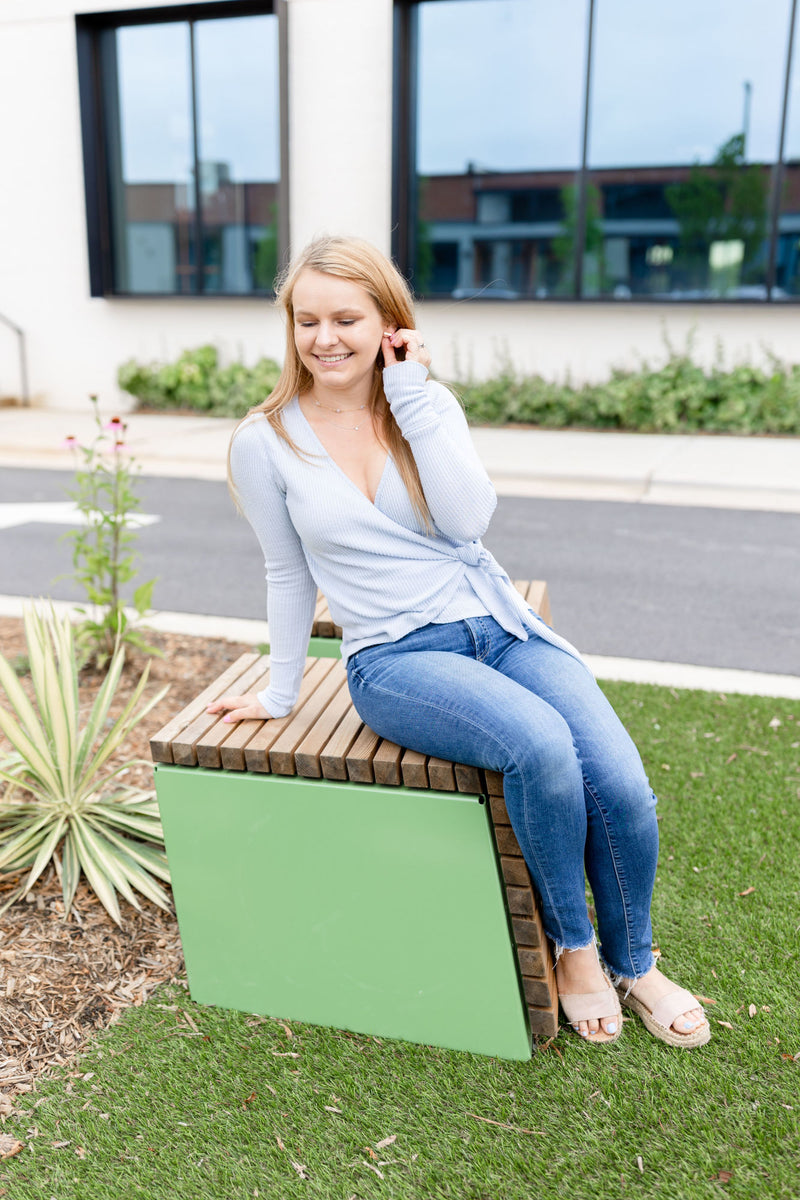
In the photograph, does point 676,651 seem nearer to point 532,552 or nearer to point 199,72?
point 532,552

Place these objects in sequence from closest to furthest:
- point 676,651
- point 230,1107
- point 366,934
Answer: point 230,1107, point 366,934, point 676,651

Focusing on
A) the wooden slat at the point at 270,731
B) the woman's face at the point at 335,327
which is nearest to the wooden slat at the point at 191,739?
the wooden slat at the point at 270,731

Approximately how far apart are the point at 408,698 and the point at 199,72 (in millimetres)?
13155

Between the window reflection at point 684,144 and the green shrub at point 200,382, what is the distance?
410 cm

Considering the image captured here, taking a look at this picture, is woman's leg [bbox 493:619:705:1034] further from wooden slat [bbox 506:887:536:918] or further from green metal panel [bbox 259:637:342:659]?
green metal panel [bbox 259:637:342:659]

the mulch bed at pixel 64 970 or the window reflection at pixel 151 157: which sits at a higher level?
the window reflection at pixel 151 157

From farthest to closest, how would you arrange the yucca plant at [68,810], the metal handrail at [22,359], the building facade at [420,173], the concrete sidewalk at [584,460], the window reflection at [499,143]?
the metal handrail at [22,359] < the window reflection at [499,143] < the building facade at [420,173] < the concrete sidewalk at [584,460] < the yucca plant at [68,810]

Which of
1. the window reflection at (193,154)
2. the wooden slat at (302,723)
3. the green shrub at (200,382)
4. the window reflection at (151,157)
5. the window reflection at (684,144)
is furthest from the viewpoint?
the window reflection at (151,157)

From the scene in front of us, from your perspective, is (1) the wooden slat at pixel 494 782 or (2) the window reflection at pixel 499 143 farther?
(2) the window reflection at pixel 499 143

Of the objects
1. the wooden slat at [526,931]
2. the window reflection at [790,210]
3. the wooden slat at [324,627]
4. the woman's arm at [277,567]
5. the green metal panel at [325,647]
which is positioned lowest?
the wooden slat at [526,931]

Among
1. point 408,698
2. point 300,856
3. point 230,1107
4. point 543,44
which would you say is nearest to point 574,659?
point 408,698

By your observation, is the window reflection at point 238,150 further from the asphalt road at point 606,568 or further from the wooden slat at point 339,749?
the wooden slat at point 339,749

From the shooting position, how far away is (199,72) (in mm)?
13250

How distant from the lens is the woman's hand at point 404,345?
93.7 inches
